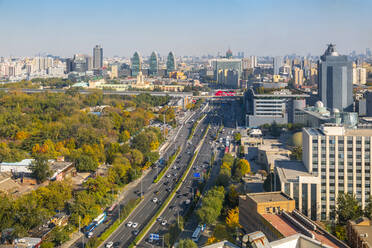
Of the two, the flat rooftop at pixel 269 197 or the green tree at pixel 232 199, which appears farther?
the green tree at pixel 232 199

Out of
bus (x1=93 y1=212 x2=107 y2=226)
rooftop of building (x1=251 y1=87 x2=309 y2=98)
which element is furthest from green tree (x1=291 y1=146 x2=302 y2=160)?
rooftop of building (x1=251 y1=87 x2=309 y2=98)

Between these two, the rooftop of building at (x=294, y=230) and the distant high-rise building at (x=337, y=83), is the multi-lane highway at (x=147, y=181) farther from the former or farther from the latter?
the distant high-rise building at (x=337, y=83)

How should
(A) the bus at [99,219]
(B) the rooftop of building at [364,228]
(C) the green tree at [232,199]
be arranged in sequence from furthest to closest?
(C) the green tree at [232,199]
(A) the bus at [99,219]
(B) the rooftop of building at [364,228]

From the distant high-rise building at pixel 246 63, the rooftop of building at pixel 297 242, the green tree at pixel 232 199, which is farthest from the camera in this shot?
the distant high-rise building at pixel 246 63

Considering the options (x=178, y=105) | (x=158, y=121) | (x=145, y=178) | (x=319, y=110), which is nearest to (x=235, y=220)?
(x=145, y=178)

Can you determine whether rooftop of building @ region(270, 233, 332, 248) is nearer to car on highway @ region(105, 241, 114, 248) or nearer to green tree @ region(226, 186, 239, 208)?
car on highway @ region(105, 241, 114, 248)

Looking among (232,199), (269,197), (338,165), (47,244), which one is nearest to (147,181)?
(232,199)

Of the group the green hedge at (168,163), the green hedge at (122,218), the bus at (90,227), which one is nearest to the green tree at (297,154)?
the green hedge at (168,163)
